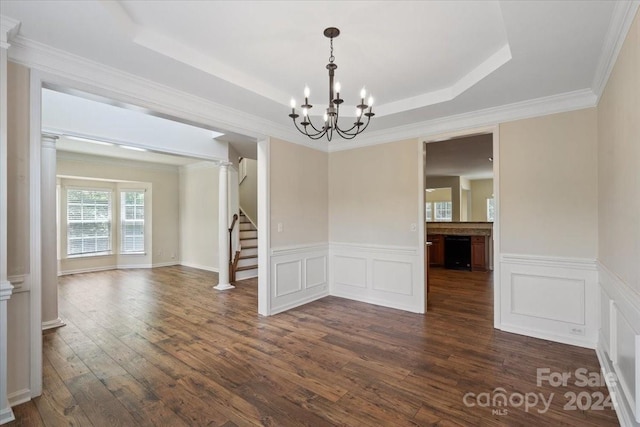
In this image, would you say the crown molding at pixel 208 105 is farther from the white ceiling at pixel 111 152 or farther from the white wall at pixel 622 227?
the white ceiling at pixel 111 152

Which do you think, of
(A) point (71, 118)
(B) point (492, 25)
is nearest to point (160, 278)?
(A) point (71, 118)

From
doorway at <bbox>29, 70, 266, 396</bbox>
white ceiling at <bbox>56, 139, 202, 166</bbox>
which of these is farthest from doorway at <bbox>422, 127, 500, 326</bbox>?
white ceiling at <bbox>56, 139, 202, 166</bbox>

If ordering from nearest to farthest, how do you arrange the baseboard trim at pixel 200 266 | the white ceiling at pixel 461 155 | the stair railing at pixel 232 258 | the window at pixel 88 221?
the white ceiling at pixel 461 155, the stair railing at pixel 232 258, the window at pixel 88 221, the baseboard trim at pixel 200 266

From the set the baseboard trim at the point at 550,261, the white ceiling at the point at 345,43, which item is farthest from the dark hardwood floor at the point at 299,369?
the white ceiling at the point at 345,43

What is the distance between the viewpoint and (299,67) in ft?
9.29

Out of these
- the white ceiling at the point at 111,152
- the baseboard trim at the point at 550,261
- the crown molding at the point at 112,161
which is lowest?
the baseboard trim at the point at 550,261

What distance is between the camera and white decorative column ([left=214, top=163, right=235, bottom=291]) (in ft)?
18.7

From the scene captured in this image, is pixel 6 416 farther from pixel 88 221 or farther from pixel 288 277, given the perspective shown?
pixel 88 221

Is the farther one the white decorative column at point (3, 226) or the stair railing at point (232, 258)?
the stair railing at point (232, 258)

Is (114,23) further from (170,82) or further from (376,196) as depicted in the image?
(376,196)

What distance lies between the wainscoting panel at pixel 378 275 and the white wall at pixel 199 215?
12.2ft

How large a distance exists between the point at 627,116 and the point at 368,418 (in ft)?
8.47

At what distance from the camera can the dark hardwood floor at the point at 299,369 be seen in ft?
6.77

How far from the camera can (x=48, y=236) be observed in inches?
141
